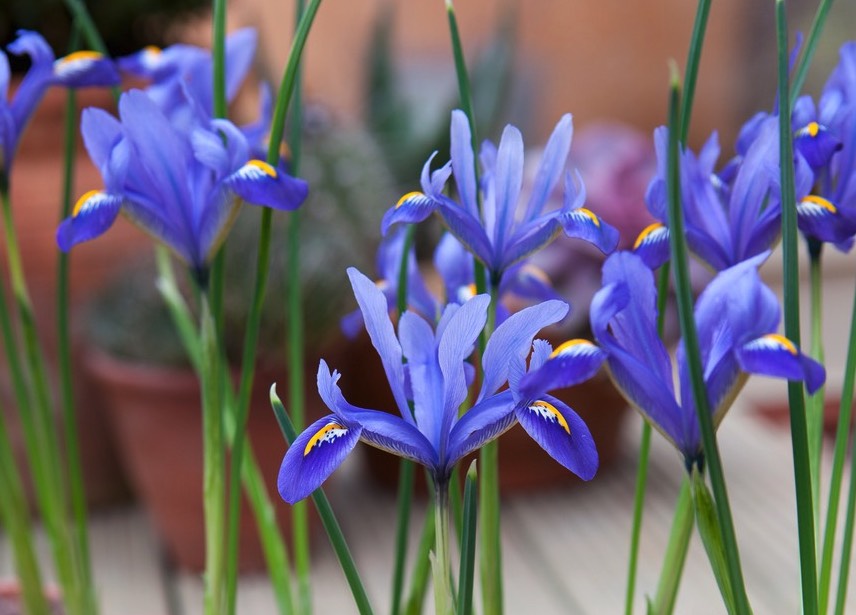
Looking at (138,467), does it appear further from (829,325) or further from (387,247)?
(829,325)

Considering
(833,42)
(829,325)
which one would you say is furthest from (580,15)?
(829,325)

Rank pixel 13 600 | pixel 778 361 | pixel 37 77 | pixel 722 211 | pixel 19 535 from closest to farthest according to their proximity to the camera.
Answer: pixel 778 361 → pixel 722 211 → pixel 37 77 → pixel 19 535 → pixel 13 600

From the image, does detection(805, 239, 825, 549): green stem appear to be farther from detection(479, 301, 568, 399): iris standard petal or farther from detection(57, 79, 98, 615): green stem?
detection(57, 79, 98, 615): green stem

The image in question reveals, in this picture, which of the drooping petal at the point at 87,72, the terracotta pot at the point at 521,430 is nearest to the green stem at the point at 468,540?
the drooping petal at the point at 87,72

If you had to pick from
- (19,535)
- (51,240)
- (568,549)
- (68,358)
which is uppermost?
(51,240)

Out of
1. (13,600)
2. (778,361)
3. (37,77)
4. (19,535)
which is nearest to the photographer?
(778,361)

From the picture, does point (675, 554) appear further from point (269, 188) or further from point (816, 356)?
point (269, 188)

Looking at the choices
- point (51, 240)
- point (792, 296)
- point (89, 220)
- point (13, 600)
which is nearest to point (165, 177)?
point (89, 220)
